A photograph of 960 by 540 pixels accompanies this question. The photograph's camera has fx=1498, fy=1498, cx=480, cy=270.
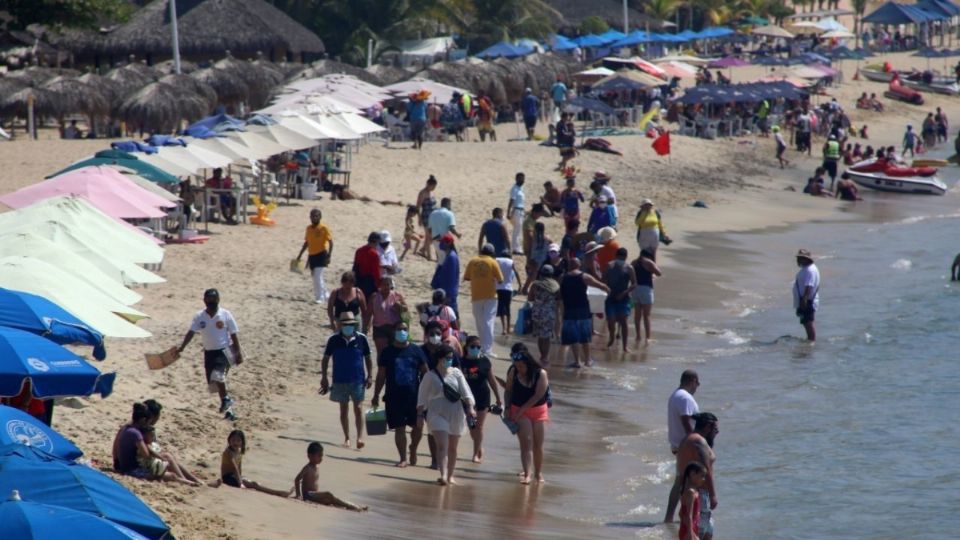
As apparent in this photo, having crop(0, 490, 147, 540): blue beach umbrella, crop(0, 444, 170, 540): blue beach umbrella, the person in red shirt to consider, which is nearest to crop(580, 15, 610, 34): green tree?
the person in red shirt

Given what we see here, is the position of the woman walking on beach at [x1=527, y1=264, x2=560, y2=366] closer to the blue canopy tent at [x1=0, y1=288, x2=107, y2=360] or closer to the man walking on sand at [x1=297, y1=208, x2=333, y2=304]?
the man walking on sand at [x1=297, y1=208, x2=333, y2=304]

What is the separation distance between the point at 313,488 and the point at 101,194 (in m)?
7.45

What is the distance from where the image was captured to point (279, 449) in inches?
466

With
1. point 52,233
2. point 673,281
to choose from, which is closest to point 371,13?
point 673,281

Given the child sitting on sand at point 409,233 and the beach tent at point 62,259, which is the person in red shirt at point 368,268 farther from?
the child sitting on sand at point 409,233

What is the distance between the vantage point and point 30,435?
820 cm

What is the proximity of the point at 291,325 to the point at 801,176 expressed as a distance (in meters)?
22.8

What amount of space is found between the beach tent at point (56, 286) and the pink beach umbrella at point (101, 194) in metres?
4.89

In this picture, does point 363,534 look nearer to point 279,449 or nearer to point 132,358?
point 279,449

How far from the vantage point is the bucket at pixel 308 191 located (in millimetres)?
25188

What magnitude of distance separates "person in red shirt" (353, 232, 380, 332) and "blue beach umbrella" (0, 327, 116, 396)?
567 cm

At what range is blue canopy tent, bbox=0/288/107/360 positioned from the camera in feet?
32.7

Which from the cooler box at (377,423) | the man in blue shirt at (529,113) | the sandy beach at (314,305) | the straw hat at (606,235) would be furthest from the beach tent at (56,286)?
the man in blue shirt at (529,113)

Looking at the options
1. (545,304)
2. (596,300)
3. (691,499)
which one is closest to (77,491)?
(691,499)
